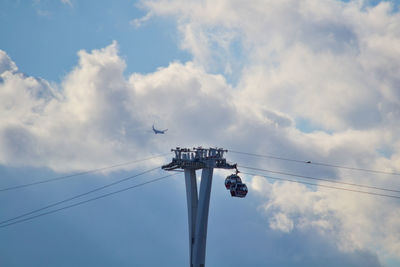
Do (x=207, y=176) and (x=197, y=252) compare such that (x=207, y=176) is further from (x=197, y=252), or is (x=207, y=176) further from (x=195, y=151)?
(x=197, y=252)

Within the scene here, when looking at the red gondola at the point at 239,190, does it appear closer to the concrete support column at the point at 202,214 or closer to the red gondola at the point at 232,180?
the red gondola at the point at 232,180

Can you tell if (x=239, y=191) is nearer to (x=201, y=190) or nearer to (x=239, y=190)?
(x=239, y=190)

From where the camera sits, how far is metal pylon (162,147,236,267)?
349 feet

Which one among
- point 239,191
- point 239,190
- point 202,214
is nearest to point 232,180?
point 239,190

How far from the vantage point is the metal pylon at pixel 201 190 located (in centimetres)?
10625

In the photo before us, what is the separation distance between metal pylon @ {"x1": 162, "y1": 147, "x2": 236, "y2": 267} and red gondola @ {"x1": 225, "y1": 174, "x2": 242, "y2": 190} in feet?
8.07

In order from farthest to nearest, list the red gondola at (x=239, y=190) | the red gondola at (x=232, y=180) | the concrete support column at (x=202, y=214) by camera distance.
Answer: the concrete support column at (x=202, y=214), the red gondola at (x=232, y=180), the red gondola at (x=239, y=190)

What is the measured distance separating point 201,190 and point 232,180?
7710 millimetres

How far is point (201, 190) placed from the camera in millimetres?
107188

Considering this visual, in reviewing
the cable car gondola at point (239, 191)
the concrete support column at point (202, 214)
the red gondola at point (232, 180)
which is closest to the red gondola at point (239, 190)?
the cable car gondola at point (239, 191)

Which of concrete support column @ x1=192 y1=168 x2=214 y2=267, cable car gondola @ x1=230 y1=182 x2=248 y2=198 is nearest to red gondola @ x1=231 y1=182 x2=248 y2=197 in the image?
cable car gondola @ x1=230 y1=182 x2=248 y2=198

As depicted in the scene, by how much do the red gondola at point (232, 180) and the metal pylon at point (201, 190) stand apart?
2458mm

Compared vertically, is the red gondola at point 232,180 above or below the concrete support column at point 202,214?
above

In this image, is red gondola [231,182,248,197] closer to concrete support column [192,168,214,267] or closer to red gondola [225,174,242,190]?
red gondola [225,174,242,190]
